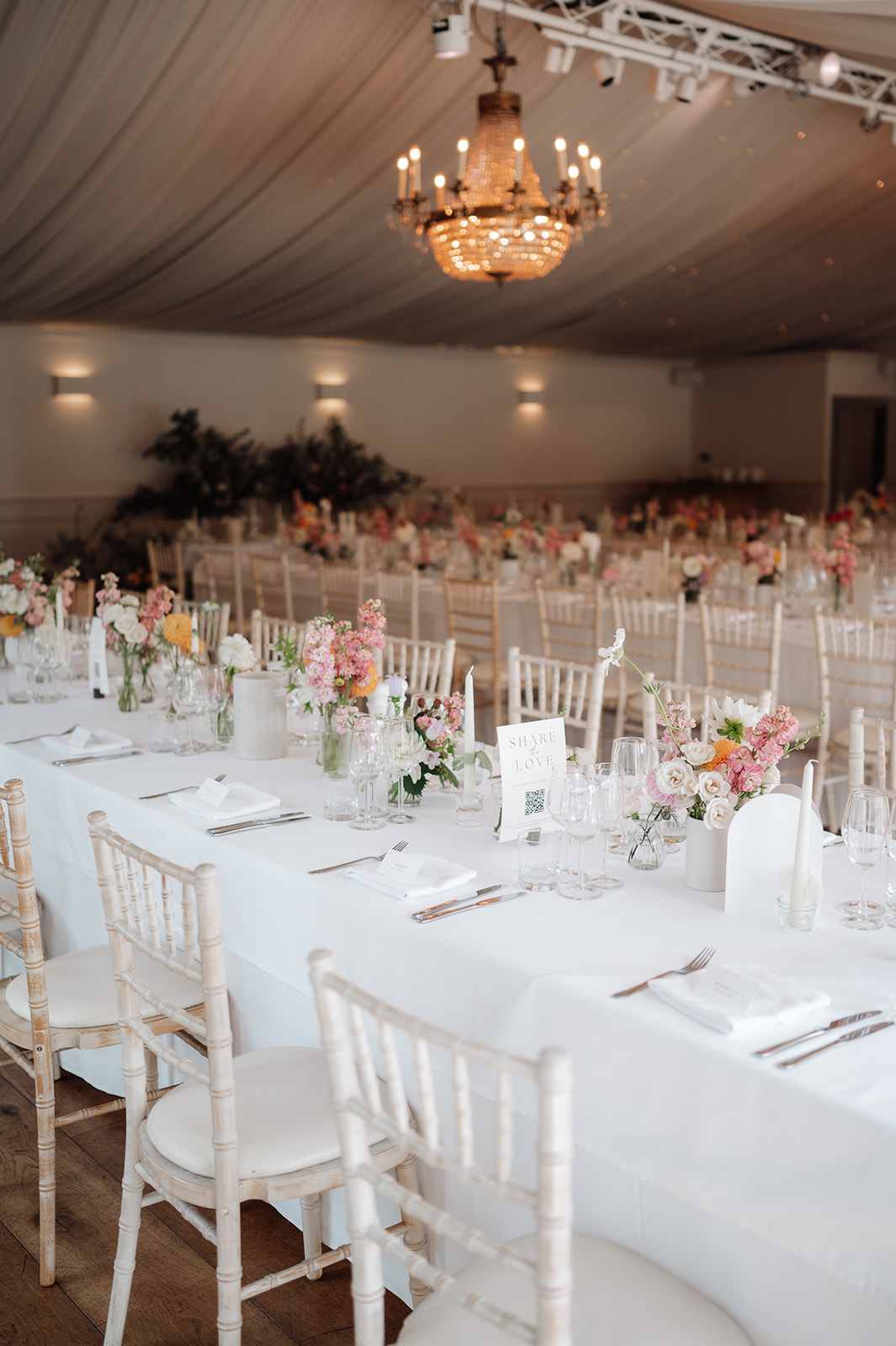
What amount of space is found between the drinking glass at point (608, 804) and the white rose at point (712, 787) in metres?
0.19

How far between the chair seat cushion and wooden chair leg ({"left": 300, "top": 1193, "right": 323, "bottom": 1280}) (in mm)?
742

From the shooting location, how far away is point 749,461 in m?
17.7

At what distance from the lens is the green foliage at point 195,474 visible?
12.5 metres

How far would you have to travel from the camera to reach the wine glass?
85.6 inches

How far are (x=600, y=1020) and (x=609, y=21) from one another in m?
6.40

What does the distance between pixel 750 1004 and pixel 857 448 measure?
1871 centimetres

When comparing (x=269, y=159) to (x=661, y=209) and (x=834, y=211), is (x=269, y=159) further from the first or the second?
(x=834, y=211)

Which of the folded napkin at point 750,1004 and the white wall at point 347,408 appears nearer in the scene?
the folded napkin at point 750,1004

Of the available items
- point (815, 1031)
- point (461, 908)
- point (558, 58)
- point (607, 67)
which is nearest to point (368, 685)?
point (461, 908)

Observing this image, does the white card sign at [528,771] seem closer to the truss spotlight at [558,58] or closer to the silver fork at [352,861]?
the silver fork at [352,861]

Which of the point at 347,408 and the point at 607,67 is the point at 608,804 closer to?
the point at 607,67

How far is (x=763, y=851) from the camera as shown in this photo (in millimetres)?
2031

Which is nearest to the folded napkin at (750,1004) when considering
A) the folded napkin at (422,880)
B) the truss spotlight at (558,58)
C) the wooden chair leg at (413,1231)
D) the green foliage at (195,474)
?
the folded napkin at (422,880)

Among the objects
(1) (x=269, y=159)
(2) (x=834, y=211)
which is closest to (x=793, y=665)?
(1) (x=269, y=159)
